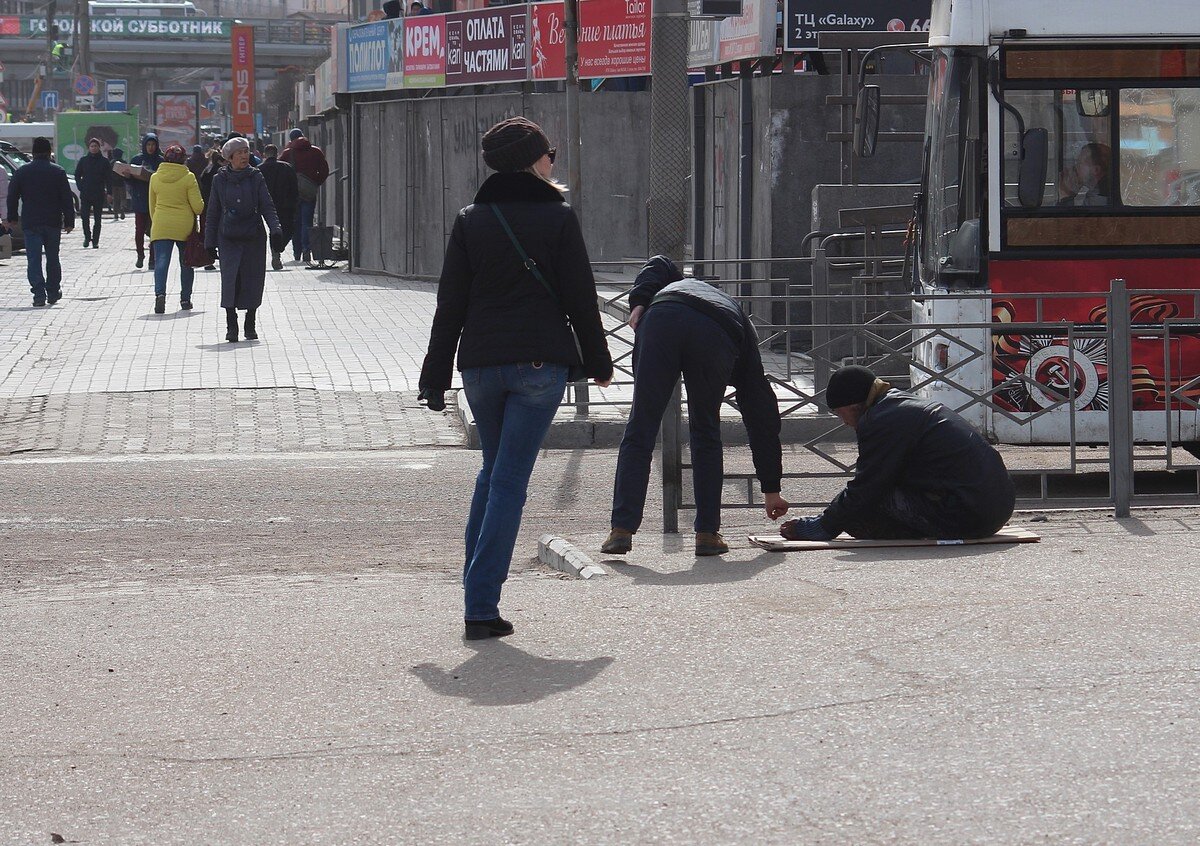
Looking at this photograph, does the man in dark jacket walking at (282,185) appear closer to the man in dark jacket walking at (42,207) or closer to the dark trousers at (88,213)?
the man in dark jacket walking at (42,207)

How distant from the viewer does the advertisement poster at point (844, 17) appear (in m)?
16.4

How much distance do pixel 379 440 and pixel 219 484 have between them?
1.83 m

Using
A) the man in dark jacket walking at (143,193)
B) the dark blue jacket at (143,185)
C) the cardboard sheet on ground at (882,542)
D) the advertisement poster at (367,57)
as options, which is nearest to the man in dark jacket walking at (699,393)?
the cardboard sheet on ground at (882,542)

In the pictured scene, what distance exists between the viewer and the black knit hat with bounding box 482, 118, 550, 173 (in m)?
5.85

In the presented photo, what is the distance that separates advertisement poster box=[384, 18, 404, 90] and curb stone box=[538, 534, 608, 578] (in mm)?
18027

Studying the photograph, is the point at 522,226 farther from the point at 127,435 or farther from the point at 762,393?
the point at 127,435

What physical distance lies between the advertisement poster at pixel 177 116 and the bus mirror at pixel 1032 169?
58.0 meters

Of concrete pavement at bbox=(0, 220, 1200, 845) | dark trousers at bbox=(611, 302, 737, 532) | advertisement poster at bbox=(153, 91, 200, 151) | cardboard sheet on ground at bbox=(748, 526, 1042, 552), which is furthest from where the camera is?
advertisement poster at bbox=(153, 91, 200, 151)

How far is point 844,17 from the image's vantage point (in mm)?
16422

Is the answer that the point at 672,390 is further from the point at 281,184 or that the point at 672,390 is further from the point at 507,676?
the point at 281,184

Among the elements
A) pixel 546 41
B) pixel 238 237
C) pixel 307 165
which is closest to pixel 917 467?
pixel 238 237

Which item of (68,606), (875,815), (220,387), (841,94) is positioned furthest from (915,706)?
(841,94)

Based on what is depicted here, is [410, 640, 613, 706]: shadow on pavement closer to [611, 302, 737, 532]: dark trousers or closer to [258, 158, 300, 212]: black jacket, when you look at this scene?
[611, 302, 737, 532]: dark trousers

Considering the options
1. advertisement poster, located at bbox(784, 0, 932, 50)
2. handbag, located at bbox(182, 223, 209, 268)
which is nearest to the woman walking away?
advertisement poster, located at bbox(784, 0, 932, 50)
